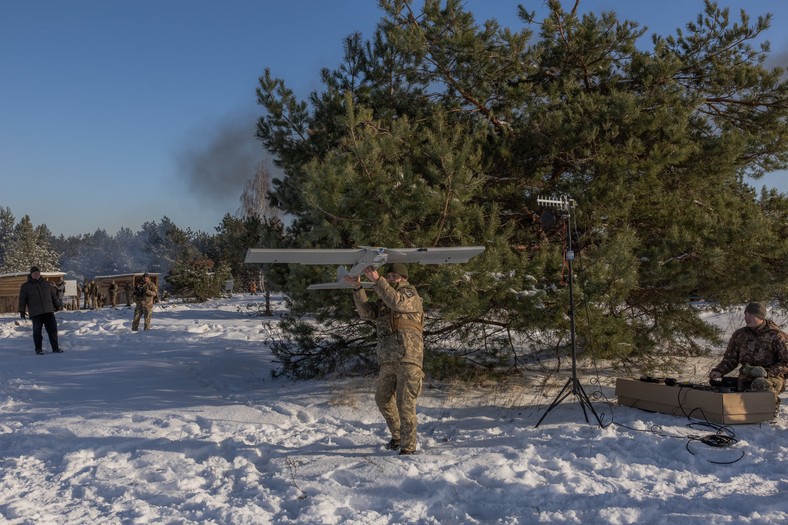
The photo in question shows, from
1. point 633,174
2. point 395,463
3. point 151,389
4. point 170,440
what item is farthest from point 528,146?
point 151,389

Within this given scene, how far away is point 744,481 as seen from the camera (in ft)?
15.2

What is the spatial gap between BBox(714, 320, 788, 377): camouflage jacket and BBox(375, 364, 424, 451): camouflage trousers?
11.0 ft

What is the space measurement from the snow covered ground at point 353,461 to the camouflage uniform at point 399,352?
37cm

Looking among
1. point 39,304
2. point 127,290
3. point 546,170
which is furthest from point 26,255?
point 546,170

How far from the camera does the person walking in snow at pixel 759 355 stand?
245 inches

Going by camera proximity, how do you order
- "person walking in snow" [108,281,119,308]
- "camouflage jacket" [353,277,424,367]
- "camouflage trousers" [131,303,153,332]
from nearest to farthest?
"camouflage jacket" [353,277,424,367] → "camouflage trousers" [131,303,153,332] → "person walking in snow" [108,281,119,308]

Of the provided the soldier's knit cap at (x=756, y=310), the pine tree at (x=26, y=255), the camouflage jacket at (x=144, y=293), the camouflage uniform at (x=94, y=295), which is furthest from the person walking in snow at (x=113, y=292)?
the pine tree at (x=26, y=255)

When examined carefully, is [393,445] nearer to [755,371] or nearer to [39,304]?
[755,371]

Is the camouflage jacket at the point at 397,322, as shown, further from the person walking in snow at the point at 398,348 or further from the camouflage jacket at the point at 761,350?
the camouflage jacket at the point at 761,350

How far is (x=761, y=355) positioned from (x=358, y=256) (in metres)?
4.42

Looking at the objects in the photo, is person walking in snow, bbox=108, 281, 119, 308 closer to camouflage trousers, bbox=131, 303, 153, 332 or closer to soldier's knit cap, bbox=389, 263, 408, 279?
camouflage trousers, bbox=131, 303, 153, 332

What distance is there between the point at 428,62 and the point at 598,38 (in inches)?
90.6

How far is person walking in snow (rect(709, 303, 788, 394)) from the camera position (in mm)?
6234

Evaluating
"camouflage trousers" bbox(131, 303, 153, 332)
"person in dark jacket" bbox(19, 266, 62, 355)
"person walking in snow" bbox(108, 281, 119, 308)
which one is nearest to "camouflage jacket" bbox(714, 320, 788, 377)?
"person in dark jacket" bbox(19, 266, 62, 355)
